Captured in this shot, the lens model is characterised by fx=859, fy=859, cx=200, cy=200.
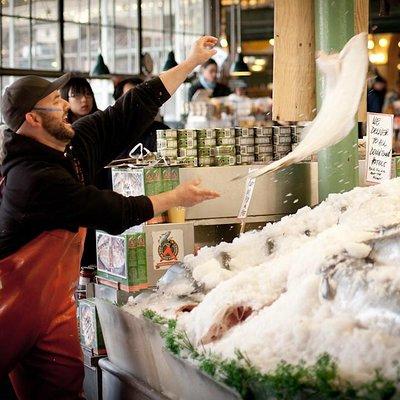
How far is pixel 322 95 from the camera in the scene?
4.58m

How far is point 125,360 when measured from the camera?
3875mm

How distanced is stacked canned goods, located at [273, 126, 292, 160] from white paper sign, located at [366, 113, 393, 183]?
1.86 ft

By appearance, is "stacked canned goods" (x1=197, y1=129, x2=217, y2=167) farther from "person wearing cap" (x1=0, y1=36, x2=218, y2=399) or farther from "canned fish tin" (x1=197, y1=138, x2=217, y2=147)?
"person wearing cap" (x1=0, y1=36, x2=218, y2=399)

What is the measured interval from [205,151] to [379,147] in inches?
37.9

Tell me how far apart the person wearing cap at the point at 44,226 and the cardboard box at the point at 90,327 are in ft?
1.71

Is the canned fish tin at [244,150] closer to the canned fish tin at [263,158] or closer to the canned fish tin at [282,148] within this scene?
the canned fish tin at [263,158]

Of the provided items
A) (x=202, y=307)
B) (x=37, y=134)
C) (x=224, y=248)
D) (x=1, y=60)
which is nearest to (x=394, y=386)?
(x=202, y=307)

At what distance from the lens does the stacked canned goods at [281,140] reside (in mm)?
4969

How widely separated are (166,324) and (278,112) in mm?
1751

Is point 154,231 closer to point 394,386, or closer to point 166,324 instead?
point 166,324

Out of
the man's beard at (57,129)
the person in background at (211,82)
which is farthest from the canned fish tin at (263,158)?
the person in background at (211,82)

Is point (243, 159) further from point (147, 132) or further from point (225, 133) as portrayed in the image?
point (147, 132)

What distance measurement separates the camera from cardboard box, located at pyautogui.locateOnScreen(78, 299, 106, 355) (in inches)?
169

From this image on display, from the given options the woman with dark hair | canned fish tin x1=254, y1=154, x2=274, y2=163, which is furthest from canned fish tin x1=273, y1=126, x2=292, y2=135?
the woman with dark hair
